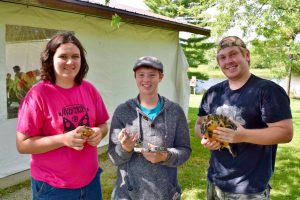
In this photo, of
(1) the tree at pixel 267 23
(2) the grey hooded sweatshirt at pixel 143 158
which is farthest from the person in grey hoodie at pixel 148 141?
(1) the tree at pixel 267 23

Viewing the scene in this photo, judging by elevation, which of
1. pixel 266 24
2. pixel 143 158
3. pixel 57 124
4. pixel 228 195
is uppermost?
pixel 266 24

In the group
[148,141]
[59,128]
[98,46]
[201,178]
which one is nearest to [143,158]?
[148,141]

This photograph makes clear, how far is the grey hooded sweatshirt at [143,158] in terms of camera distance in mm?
2285

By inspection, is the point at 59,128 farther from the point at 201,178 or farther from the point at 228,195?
the point at 201,178

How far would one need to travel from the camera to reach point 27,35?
5449mm

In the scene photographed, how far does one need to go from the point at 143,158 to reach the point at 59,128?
62 centimetres

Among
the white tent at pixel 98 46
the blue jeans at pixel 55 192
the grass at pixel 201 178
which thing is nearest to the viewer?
the blue jeans at pixel 55 192

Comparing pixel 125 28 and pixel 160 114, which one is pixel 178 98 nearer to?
pixel 125 28

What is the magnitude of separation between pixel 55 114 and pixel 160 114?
0.73 meters

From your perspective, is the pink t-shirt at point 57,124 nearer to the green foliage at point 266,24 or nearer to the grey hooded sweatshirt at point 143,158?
the grey hooded sweatshirt at point 143,158

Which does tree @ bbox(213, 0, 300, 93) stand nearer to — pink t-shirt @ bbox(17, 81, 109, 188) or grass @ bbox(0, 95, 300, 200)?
grass @ bbox(0, 95, 300, 200)

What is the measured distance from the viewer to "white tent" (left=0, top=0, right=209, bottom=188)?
517 centimetres

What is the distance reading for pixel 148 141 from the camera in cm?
230

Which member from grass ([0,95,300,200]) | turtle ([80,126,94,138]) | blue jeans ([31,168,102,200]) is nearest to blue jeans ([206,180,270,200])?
blue jeans ([31,168,102,200])
